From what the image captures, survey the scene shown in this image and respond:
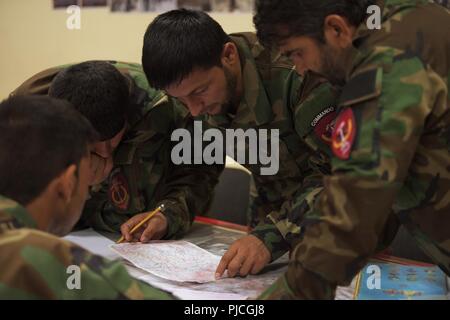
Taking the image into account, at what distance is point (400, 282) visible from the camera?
1.21 meters

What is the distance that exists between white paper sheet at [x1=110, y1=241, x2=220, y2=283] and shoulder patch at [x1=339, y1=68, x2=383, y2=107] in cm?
54

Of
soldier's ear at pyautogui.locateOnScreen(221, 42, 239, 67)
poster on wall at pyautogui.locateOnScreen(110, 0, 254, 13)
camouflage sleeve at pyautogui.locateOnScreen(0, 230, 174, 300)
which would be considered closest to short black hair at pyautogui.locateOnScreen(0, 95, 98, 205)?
camouflage sleeve at pyautogui.locateOnScreen(0, 230, 174, 300)

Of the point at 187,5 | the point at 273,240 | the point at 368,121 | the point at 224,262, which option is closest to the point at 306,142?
the point at 273,240

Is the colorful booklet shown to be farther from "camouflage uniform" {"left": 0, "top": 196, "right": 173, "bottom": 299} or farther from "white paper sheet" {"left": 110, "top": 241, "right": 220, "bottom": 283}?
"camouflage uniform" {"left": 0, "top": 196, "right": 173, "bottom": 299}

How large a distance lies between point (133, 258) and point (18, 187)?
0.52 m

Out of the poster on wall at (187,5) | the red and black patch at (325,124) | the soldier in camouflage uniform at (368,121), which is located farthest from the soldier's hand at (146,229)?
the poster on wall at (187,5)

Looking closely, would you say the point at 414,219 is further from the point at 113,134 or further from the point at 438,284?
the point at 113,134

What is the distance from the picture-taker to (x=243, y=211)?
2.03 meters

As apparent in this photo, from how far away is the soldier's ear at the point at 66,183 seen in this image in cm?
87

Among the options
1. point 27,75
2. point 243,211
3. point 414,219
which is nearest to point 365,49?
point 414,219

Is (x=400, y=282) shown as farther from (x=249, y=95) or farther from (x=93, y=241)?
(x=93, y=241)

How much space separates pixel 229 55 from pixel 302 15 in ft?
1.54

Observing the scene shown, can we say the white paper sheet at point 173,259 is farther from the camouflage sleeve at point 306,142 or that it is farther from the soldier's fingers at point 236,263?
the camouflage sleeve at point 306,142

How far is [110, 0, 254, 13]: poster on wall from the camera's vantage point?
2.32 metres
